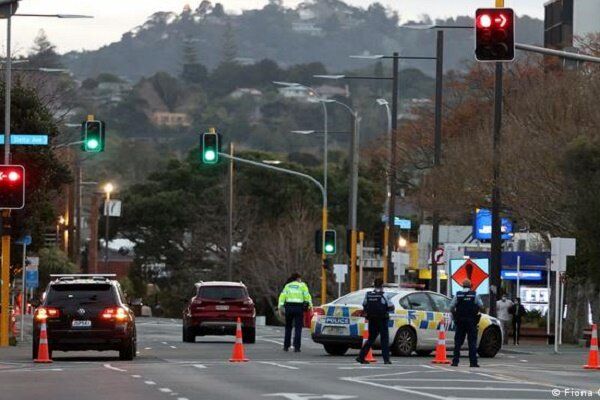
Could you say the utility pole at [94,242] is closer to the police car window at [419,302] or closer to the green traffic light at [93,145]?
the green traffic light at [93,145]

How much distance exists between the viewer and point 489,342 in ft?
127

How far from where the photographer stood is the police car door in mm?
38031

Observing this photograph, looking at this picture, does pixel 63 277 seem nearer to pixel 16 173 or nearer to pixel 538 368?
pixel 16 173

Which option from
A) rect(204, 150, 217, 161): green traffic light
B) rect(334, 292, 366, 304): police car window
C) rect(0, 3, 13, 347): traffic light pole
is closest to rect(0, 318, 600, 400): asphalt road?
rect(334, 292, 366, 304): police car window

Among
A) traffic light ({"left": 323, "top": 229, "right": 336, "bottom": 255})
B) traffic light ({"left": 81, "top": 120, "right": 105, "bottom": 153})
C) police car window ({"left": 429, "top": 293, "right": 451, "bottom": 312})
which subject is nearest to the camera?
police car window ({"left": 429, "top": 293, "right": 451, "bottom": 312})

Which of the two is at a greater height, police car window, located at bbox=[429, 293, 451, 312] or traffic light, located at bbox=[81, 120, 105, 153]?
traffic light, located at bbox=[81, 120, 105, 153]

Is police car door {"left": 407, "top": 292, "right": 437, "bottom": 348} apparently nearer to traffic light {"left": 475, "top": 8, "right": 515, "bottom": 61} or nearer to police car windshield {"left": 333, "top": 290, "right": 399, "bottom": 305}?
police car windshield {"left": 333, "top": 290, "right": 399, "bottom": 305}

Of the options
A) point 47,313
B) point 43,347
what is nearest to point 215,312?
point 47,313

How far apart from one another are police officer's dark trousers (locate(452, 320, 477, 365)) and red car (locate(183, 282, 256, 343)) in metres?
13.0

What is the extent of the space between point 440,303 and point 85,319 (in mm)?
8274

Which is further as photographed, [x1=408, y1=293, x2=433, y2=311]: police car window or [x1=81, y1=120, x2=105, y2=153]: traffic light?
[x1=81, y1=120, x2=105, y2=153]: traffic light

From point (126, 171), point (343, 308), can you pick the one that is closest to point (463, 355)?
point (343, 308)

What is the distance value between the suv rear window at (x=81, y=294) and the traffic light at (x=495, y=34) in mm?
10424

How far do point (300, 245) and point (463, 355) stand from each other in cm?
5587
